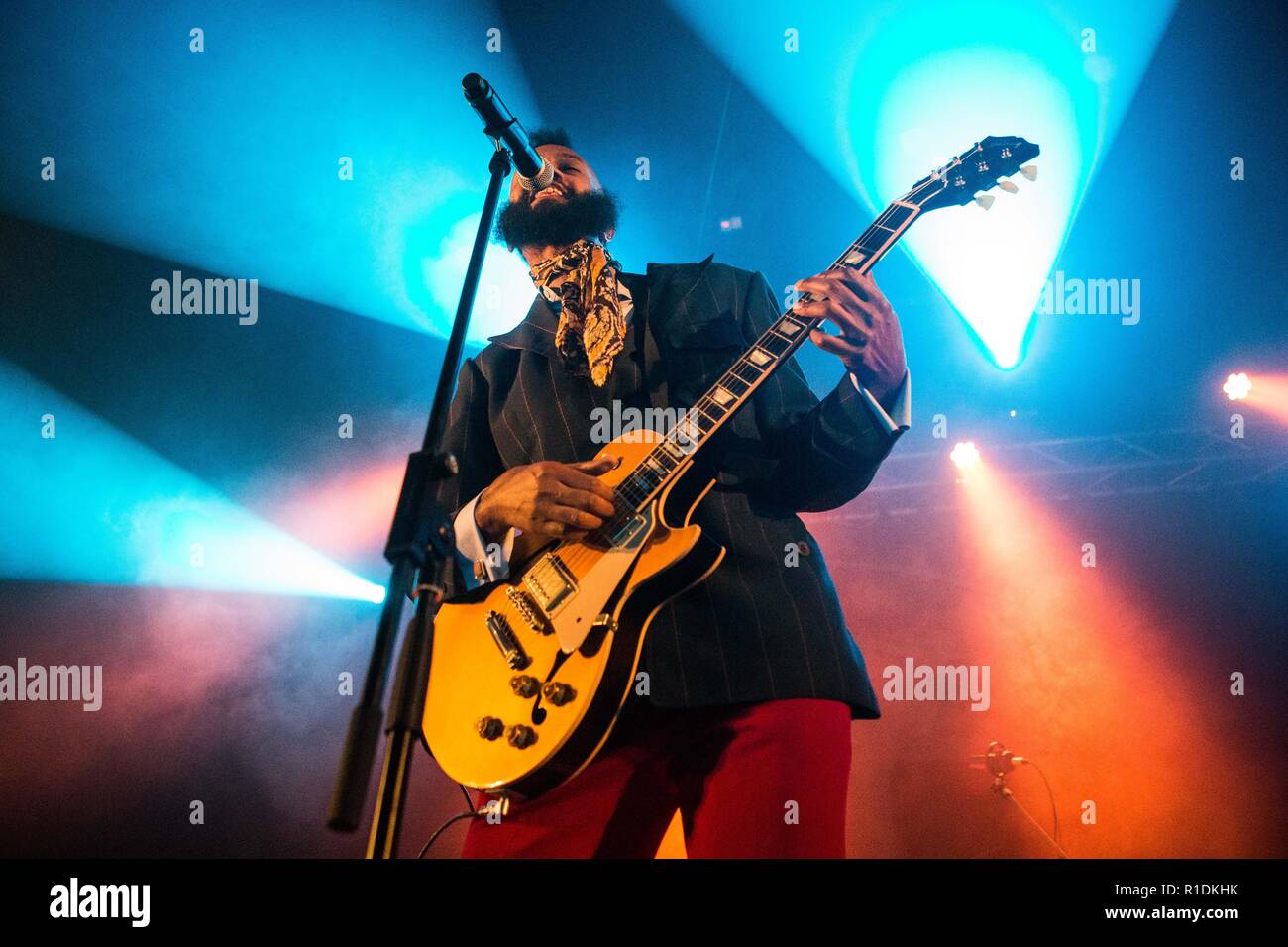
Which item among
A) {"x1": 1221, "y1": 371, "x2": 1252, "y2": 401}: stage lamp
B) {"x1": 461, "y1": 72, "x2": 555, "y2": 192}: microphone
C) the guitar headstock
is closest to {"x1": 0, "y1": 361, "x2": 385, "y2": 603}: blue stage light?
{"x1": 461, "y1": 72, "x2": 555, "y2": 192}: microphone

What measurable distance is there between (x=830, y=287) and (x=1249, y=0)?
2.94 metres

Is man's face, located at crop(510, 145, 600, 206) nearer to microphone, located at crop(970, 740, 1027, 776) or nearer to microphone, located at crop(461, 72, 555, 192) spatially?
microphone, located at crop(461, 72, 555, 192)

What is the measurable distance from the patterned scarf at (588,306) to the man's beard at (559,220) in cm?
17

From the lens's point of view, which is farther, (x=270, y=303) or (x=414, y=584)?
(x=270, y=303)

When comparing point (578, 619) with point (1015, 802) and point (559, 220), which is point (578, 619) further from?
point (1015, 802)

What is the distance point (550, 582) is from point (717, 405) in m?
0.56

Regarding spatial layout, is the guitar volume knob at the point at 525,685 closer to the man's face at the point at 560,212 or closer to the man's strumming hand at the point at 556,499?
the man's strumming hand at the point at 556,499

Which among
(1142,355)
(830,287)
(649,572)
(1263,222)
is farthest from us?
(1142,355)

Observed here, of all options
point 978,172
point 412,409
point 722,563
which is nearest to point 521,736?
point 722,563

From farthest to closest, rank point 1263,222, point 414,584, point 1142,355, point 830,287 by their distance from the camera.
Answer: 1. point 1142,355
2. point 1263,222
3. point 830,287
4. point 414,584

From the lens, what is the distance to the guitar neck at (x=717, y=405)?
2123 millimetres

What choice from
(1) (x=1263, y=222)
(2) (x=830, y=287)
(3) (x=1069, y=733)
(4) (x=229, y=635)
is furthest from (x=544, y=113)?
(3) (x=1069, y=733)

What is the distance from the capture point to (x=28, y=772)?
3818 millimetres

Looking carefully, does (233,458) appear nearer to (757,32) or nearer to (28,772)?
(28,772)
